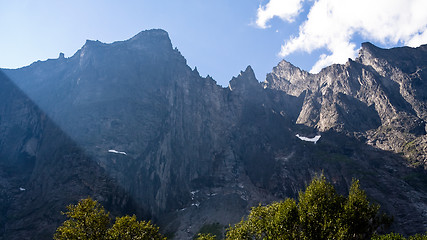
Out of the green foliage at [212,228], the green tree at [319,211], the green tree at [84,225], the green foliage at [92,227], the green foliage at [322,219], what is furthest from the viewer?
the green foliage at [212,228]

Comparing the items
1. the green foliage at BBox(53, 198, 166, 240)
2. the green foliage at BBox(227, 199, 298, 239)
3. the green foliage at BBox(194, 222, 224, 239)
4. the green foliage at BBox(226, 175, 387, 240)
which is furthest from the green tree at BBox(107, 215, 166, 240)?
the green foliage at BBox(194, 222, 224, 239)

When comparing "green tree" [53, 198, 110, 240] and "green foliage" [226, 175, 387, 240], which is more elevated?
"green tree" [53, 198, 110, 240]

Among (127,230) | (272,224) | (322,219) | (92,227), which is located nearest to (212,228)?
(272,224)

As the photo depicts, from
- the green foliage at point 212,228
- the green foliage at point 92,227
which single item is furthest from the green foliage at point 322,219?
the green foliage at point 212,228

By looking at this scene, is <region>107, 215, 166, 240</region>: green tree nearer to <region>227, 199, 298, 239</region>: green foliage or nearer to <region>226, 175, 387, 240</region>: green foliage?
<region>227, 199, 298, 239</region>: green foliage

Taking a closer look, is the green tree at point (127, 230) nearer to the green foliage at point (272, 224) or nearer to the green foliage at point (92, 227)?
the green foliage at point (92, 227)

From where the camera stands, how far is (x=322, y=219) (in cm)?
3756

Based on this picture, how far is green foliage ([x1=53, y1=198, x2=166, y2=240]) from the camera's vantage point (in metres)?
32.0

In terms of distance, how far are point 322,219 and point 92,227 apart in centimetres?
2897

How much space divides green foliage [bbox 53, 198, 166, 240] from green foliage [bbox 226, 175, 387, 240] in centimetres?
1718

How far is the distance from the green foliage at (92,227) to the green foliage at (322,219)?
17.2 metres

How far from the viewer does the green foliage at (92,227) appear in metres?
32.0

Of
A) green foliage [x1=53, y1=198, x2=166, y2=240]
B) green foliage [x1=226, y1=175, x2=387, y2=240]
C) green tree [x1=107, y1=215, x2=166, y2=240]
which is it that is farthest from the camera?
green foliage [x1=226, y1=175, x2=387, y2=240]

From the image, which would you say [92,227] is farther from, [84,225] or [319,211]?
[319,211]
